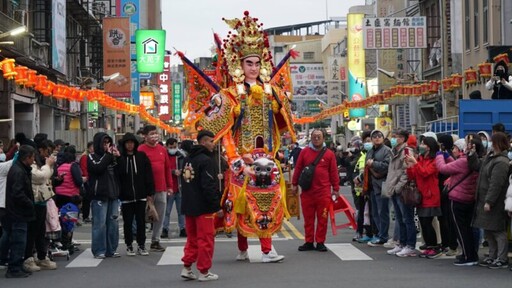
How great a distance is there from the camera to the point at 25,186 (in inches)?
461

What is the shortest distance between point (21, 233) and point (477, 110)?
9967 millimetres

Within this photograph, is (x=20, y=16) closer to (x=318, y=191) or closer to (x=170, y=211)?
(x=170, y=211)

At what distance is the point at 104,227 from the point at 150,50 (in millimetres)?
36223

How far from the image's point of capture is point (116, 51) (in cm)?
4422

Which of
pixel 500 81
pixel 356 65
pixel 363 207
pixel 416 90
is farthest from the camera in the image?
pixel 356 65

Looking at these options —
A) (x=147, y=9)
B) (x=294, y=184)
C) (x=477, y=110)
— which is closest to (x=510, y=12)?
(x=477, y=110)

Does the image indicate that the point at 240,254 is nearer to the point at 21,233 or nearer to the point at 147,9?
the point at 21,233

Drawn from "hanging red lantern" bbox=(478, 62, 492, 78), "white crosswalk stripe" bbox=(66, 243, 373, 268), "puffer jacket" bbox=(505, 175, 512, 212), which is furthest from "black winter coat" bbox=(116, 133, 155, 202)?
"hanging red lantern" bbox=(478, 62, 492, 78)

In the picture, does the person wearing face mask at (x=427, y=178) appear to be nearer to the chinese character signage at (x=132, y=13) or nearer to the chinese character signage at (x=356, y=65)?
the chinese character signage at (x=356, y=65)

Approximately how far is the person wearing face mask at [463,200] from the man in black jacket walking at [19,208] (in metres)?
5.31

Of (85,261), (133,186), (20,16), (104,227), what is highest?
(20,16)

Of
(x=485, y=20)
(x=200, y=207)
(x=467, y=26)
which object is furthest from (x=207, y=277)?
(x=467, y=26)

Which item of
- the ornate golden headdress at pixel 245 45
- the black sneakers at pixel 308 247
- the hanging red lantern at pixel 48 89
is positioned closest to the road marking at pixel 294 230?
the black sneakers at pixel 308 247

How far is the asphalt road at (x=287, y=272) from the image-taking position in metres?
10.9
